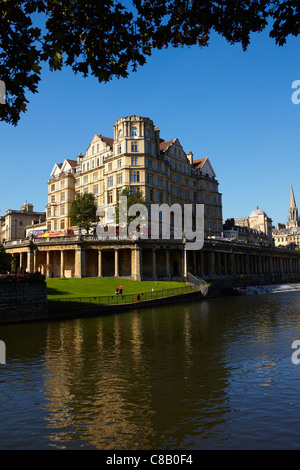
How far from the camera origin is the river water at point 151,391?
393 inches

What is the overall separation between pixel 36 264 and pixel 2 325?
3735cm

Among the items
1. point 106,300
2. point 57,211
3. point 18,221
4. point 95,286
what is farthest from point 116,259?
point 18,221

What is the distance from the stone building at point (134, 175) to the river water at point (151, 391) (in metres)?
52.7

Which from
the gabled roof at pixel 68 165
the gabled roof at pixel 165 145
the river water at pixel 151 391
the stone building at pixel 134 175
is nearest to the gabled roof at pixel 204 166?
the stone building at pixel 134 175

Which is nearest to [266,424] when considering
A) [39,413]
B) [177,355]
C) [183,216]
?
[39,413]

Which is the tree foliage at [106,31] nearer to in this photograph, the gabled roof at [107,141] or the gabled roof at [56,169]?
the gabled roof at [107,141]

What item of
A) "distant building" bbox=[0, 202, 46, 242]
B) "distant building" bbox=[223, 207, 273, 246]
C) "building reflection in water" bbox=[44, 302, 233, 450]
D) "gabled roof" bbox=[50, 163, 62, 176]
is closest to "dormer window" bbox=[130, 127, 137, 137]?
"gabled roof" bbox=[50, 163, 62, 176]

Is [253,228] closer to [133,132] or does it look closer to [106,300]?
[133,132]

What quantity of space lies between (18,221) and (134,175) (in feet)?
171

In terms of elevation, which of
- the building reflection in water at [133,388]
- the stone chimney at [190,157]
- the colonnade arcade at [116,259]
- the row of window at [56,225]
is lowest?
the building reflection in water at [133,388]

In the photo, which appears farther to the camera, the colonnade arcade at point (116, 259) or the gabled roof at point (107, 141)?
the gabled roof at point (107, 141)

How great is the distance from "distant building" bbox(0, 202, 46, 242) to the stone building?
64.4ft

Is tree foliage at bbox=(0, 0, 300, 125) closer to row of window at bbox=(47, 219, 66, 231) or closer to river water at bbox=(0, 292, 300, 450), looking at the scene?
river water at bbox=(0, 292, 300, 450)
